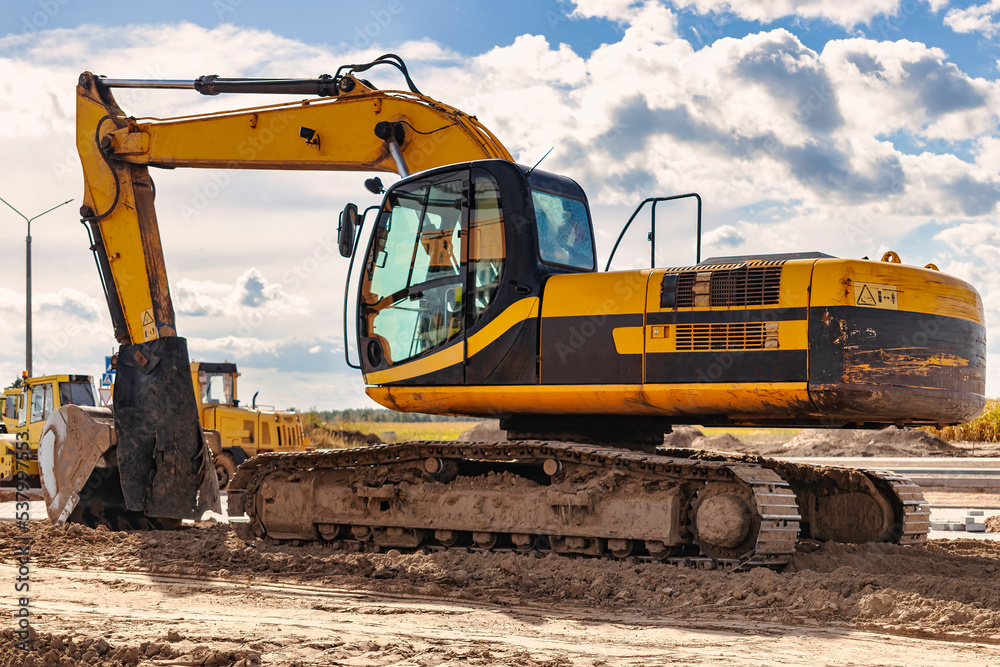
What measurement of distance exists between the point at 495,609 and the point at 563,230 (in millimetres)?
3378

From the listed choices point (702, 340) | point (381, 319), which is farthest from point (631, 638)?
point (381, 319)

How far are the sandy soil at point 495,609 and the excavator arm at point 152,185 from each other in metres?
1.07

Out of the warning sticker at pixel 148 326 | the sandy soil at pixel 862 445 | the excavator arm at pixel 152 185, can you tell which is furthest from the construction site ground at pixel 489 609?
Answer: the sandy soil at pixel 862 445

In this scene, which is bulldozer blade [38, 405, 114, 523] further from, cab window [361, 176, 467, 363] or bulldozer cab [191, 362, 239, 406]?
bulldozer cab [191, 362, 239, 406]

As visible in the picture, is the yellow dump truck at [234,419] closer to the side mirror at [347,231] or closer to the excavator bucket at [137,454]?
the excavator bucket at [137,454]

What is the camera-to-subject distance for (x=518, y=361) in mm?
7984

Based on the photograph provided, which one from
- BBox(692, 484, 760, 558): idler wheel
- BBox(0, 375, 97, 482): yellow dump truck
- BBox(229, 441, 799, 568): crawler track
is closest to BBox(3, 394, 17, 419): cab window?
BBox(0, 375, 97, 482): yellow dump truck

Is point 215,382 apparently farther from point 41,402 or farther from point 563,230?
point 563,230

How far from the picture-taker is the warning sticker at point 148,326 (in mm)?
9906

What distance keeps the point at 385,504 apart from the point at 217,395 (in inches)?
538

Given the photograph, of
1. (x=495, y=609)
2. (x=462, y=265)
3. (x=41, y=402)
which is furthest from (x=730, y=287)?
(x=41, y=402)

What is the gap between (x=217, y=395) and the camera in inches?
839

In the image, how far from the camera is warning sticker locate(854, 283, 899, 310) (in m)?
7.10

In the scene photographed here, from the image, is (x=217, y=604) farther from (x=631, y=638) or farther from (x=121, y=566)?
(x=631, y=638)
